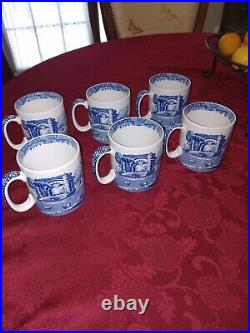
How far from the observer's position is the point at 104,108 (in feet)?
2.10

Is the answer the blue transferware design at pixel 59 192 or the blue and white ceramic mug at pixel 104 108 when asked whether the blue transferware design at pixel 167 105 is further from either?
the blue transferware design at pixel 59 192

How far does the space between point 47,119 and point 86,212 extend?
0.71 ft

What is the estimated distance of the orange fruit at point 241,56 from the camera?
2.30 feet

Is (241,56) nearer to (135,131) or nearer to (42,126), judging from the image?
(135,131)

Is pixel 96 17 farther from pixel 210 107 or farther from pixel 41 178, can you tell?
pixel 41 178

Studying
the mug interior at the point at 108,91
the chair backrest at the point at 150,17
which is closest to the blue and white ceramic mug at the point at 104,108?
the mug interior at the point at 108,91

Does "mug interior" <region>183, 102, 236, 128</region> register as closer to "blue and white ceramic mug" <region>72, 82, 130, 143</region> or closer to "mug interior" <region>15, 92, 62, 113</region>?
"blue and white ceramic mug" <region>72, 82, 130, 143</region>

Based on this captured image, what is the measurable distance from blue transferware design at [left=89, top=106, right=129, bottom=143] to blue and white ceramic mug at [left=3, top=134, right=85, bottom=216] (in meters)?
0.12

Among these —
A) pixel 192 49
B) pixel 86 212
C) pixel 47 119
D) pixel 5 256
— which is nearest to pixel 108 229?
pixel 86 212

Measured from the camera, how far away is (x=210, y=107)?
2.11ft

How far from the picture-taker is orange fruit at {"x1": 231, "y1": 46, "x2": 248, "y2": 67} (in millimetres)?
700

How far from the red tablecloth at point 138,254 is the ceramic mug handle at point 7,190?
0.02m

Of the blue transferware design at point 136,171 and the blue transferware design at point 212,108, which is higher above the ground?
the blue transferware design at point 212,108

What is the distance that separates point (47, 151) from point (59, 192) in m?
0.11
